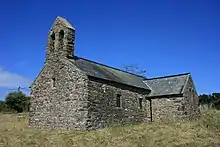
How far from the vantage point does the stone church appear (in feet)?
88.0

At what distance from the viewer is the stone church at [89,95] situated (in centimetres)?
2681

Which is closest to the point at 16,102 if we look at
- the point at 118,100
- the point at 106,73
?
the point at 106,73

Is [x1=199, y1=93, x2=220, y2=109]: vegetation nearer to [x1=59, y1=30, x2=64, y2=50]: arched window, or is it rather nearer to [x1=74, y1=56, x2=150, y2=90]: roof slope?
[x1=74, y1=56, x2=150, y2=90]: roof slope

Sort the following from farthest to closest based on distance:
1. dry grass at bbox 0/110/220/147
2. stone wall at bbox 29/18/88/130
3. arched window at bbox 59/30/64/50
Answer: arched window at bbox 59/30/64/50 < stone wall at bbox 29/18/88/130 < dry grass at bbox 0/110/220/147

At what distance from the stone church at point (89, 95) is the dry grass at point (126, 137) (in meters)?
2.00

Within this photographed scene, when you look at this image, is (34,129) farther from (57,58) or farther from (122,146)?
(122,146)

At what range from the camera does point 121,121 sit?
29.7 metres

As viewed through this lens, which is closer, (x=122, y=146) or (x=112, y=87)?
(x=122, y=146)

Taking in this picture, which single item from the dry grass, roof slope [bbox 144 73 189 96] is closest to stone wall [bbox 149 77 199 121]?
roof slope [bbox 144 73 189 96]

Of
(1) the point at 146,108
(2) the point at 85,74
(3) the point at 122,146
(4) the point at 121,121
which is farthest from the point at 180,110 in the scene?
(3) the point at 122,146

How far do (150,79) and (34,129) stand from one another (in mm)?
15645

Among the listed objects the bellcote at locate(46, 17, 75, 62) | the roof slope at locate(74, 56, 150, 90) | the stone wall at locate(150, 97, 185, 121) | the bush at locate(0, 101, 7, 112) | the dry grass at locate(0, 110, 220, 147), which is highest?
the bellcote at locate(46, 17, 75, 62)

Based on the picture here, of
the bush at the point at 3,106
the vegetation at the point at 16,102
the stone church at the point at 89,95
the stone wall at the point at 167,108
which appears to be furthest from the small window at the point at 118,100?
the bush at the point at 3,106

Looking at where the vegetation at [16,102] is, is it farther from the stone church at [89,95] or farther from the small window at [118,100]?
the small window at [118,100]
